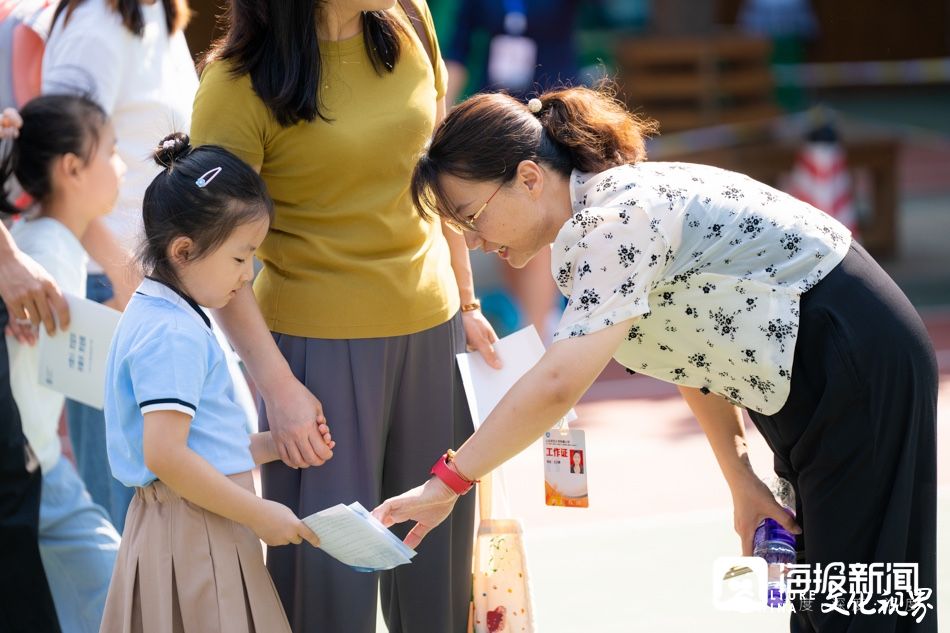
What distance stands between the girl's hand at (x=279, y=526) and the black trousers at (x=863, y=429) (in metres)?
0.93

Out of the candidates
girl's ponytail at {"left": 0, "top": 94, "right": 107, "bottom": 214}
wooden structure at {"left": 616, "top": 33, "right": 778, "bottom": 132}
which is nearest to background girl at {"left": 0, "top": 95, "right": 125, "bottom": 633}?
girl's ponytail at {"left": 0, "top": 94, "right": 107, "bottom": 214}

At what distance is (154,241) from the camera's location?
250 centimetres

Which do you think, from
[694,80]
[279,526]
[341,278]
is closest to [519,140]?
[341,278]

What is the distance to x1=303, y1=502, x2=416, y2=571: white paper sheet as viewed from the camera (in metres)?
2.33

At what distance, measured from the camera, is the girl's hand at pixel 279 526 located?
2473mm

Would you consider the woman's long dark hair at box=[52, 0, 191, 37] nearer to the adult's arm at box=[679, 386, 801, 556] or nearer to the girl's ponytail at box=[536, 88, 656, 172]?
the girl's ponytail at box=[536, 88, 656, 172]

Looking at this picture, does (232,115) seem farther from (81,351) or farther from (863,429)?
(863,429)

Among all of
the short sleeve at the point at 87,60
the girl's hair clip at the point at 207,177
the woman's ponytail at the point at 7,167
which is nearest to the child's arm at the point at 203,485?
the girl's hair clip at the point at 207,177

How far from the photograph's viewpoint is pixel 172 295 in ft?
8.13

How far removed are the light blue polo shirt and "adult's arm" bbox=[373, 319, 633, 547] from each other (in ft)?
1.11

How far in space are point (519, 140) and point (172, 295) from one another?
2.35ft

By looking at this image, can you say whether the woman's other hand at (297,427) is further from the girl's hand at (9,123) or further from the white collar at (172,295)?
the girl's hand at (9,123)

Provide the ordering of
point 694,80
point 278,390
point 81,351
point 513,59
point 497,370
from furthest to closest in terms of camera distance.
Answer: point 694,80
point 513,59
point 81,351
point 497,370
point 278,390

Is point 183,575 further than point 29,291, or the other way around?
point 29,291
